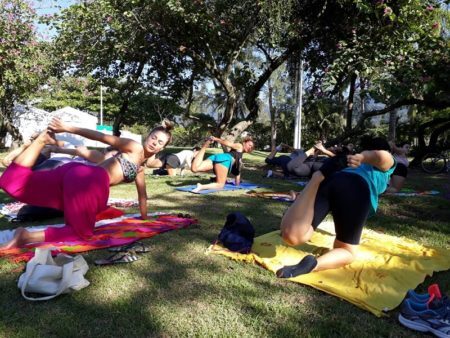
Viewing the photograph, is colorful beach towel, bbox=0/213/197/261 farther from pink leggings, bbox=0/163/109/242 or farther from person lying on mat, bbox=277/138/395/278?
person lying on mat, bbox=277/138/395/278

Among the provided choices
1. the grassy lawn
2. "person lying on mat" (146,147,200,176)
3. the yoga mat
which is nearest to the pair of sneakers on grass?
the grassy lawn

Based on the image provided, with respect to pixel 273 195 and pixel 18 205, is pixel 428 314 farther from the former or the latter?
pixel 18 205

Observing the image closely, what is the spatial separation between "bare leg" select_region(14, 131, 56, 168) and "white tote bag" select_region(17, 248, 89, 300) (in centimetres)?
114

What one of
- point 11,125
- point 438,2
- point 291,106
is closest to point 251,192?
point 438,2

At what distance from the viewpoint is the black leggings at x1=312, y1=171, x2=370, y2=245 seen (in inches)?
130

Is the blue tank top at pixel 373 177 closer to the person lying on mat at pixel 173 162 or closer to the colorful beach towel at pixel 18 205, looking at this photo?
the colorful beach towel at pixel 18 205

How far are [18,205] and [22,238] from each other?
2.39 meters

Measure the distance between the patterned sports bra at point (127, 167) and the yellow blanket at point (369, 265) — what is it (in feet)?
3.64

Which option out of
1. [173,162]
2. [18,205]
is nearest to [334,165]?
[18,205]

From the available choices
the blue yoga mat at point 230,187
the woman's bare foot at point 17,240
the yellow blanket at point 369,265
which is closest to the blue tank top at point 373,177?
the yellow blanket at point 369,265

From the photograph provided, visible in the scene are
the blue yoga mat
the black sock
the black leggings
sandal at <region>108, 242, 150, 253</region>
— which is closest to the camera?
the black sock

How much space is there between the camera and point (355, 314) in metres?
2.71

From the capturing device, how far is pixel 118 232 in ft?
14.0

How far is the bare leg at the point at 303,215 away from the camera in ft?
10.9
